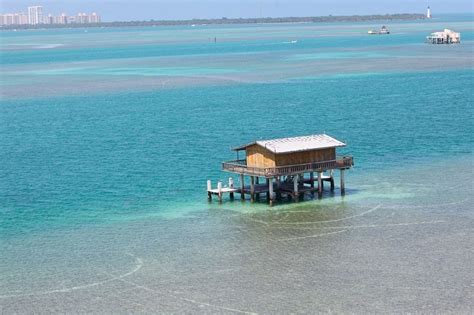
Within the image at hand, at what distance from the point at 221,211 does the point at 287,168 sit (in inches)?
161

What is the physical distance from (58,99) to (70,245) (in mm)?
69104

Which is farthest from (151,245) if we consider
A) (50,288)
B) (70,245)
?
(50,288)

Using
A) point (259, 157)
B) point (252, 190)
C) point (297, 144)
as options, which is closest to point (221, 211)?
point (252, 190)

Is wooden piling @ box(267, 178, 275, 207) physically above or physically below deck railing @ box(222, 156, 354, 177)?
below

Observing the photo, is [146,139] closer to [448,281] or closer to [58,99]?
[58,99]

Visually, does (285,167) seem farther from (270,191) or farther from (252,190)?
(252,190)

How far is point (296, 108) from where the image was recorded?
99125 mm

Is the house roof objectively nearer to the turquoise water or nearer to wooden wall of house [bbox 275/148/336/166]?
wooden wall of house [bbox 275/148/336/166]

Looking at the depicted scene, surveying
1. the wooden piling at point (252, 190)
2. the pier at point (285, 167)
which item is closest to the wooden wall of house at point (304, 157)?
the pier at point (285, 167)

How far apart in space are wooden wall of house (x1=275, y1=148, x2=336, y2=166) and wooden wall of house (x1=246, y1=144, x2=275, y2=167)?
0.42 metres

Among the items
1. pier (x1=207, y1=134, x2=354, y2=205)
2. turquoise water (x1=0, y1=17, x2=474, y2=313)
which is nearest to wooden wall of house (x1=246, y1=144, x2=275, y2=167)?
pier (x1=207, y1=134, x2=354, y2=205)

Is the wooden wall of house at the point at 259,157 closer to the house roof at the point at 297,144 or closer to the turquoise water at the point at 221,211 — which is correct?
the house roof at the point at 297,144

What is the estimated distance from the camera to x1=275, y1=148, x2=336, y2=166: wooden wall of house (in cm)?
5288

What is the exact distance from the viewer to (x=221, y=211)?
173ft
